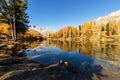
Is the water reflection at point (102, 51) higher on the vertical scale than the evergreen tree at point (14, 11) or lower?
lower

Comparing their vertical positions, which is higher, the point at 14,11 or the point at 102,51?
the point at 14,11

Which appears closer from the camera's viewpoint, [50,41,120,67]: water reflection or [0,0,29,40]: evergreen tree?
[50,41,120,67]: water reflection

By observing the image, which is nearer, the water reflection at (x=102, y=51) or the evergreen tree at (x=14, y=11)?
the water reflection at (x=102, y=51)

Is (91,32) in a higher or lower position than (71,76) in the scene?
higher

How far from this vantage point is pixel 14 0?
44844mm

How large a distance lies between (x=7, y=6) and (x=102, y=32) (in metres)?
99.8

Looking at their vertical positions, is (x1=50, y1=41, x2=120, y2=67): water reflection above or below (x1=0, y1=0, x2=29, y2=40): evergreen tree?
below

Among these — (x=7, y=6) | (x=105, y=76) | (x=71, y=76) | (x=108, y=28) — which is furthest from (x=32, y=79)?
(x=108, y=28)

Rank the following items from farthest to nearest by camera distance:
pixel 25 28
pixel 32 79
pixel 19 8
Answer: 1. pixel 25 28
2. pixel 19 8
3. pixel 32 79

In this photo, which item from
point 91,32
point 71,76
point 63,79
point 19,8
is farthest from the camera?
point 91,32

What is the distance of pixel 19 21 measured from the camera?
54.1m

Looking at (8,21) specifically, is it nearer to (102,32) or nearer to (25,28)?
(25,28)

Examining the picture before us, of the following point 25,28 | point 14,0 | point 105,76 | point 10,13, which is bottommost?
point 105,76

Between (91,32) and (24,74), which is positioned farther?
(91,32)
